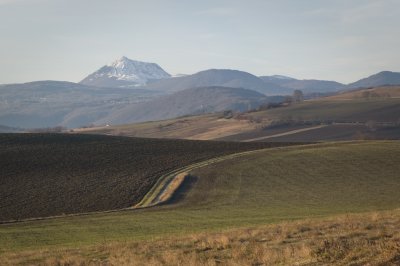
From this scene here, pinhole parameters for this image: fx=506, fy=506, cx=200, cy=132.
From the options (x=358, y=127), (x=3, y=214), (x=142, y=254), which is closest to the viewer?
(x=142, y=254)

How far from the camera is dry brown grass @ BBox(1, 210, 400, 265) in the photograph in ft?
51.8

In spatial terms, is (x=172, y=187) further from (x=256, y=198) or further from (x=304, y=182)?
(x=304, y=182)

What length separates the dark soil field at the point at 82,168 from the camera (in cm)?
4622

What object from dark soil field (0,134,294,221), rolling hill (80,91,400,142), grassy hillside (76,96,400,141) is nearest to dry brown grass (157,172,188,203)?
dark soil field (0,134,294,221)

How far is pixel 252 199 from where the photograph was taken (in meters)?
46.6

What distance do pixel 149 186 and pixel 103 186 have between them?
4825mm

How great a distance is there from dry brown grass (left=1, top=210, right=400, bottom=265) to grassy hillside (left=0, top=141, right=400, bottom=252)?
459cm

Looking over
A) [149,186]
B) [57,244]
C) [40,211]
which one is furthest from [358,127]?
[57,244]

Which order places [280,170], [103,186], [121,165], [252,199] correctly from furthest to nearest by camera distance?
[121,165]
[280,170]
[103,186]
[252,199]

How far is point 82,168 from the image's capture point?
62.8 metres

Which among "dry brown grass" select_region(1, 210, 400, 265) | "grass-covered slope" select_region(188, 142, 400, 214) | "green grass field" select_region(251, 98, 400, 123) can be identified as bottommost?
"grass-covered slope" select_region(188, 142, 400, 214)

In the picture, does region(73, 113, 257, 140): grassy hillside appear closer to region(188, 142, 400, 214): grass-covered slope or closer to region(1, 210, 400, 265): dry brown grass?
region(188, 142, 400, 214): grass-covered slope

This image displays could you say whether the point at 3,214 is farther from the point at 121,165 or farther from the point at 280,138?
the point at 280,138

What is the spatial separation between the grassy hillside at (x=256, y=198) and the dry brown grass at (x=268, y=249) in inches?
181
